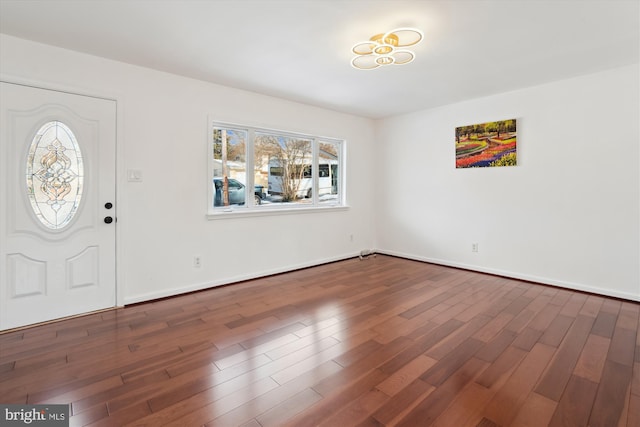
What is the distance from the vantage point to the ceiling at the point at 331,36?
7.27ft

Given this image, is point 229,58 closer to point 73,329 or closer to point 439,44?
point 439,44

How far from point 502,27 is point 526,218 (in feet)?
8.23

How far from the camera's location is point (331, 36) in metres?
2.61

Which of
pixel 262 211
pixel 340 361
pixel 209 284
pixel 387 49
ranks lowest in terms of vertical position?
pixel 340 361

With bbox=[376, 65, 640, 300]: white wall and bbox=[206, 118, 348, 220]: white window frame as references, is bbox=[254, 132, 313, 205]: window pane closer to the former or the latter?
bbox=[206, 118, 348, 220]: white window frame

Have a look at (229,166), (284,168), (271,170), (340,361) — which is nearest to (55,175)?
(229,166)

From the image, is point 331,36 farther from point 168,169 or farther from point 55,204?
point 55,204

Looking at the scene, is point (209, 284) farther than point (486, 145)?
No

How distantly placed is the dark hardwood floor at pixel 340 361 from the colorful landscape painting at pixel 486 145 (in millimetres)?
1804

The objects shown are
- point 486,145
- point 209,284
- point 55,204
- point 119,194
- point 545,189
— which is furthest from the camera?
point 486,145

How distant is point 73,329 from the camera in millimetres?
2688

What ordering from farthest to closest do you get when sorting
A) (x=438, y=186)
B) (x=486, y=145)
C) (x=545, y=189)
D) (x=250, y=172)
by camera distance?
1. (x=438, y=186)
2. (x=486, y=145)
3. (x=250, y=172)
4. (x=545, y=189)

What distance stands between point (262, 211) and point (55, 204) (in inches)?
83.8

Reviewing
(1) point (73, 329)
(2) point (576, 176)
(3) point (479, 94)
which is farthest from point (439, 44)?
(1) point (73, 329)
